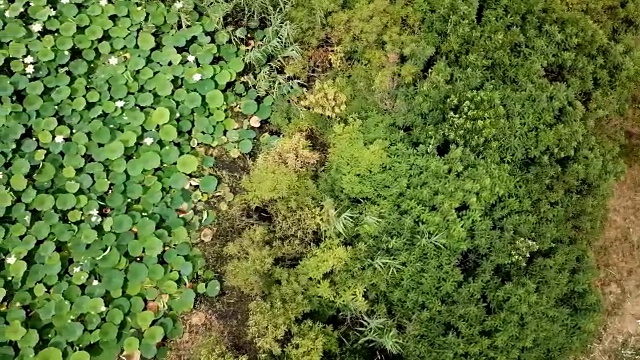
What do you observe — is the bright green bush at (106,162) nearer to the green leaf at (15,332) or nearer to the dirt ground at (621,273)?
the green leaf at (15,332)

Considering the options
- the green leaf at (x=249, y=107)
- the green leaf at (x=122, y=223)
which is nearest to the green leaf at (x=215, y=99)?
the green leaf at (x=249, y=107)

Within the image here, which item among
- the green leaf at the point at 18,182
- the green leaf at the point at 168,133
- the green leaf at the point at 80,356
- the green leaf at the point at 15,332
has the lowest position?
the green leaf at the point at 15,332

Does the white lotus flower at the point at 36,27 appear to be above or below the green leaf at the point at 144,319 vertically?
above

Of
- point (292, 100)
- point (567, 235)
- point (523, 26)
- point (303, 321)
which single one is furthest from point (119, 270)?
point (523, 26)

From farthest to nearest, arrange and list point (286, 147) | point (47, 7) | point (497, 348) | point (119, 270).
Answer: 1. point (47, 7)
2. point (286, 147)
3. point (119, 270)
4. point (497, 348)

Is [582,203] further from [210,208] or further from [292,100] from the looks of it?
[210,208]

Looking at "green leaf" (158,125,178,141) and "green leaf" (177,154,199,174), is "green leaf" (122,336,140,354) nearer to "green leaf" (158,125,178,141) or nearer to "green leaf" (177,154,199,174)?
"green leaf" (177,154,199,174)
